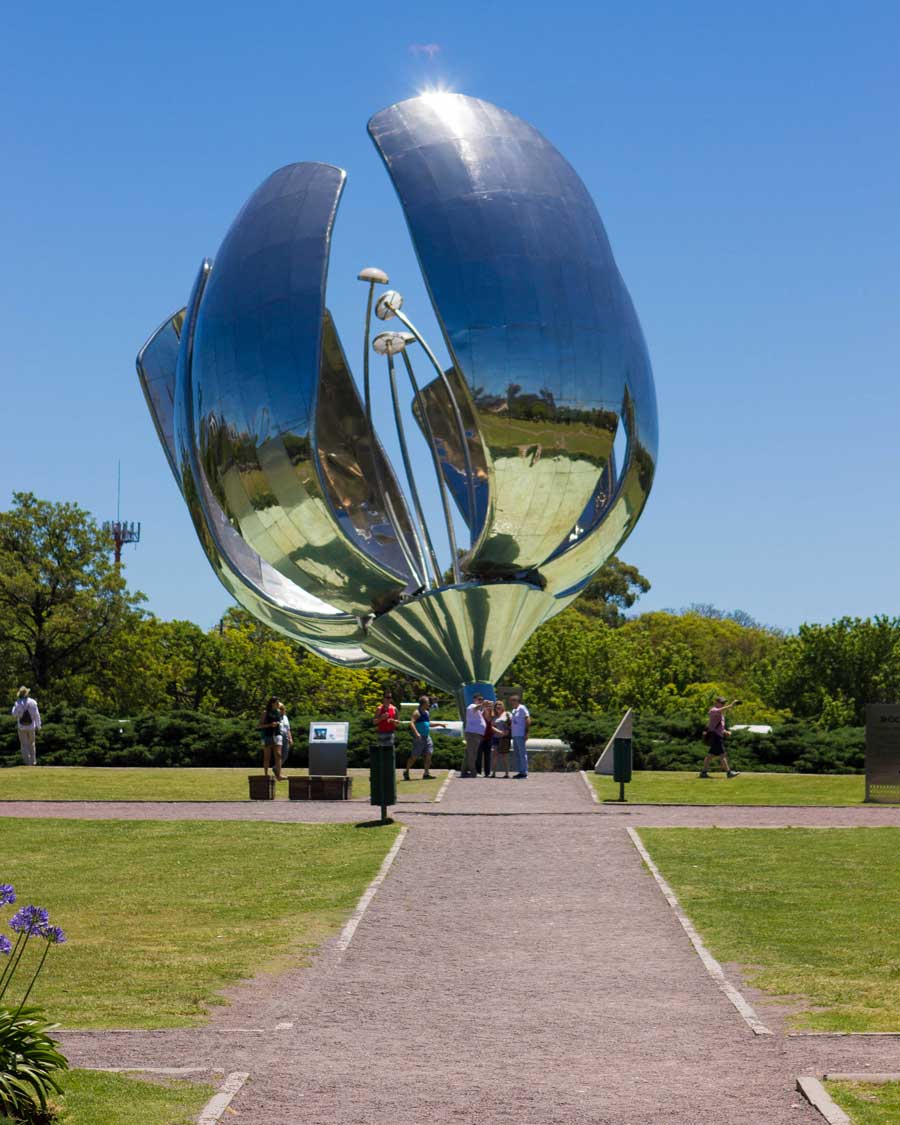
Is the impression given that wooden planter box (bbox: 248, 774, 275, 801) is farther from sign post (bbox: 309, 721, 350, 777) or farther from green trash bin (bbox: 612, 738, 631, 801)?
green trash bin (bbox: 612, 738, 631, 801)

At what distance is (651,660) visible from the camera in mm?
61406

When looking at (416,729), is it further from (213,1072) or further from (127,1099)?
(127,1099)

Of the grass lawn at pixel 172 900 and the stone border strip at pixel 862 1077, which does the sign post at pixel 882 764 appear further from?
the stone border strip at pixel 862 1077

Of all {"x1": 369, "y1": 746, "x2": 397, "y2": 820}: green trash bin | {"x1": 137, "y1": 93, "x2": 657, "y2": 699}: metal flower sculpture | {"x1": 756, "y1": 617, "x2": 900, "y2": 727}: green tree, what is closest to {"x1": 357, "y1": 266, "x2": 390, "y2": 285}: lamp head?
{"x1": 137, "y1": 93, "x2": 657, "y2": 699}: metal flower sculpture

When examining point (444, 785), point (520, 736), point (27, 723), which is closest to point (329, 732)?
point (444, 785)

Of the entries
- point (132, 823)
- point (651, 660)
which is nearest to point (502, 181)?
point (132, 823)

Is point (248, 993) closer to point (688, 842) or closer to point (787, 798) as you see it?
point (688, 842)

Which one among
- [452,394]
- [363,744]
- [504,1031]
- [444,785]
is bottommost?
[504,1031]

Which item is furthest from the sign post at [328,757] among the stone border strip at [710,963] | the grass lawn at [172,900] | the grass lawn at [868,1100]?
the grass lawn at [868,1100]

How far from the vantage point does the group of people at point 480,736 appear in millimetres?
25828

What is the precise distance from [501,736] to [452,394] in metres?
5.87

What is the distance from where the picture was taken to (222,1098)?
23.6ft

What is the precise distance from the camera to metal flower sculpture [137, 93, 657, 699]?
1016 inches

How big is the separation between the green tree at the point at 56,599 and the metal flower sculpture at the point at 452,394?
1549 centimetres
